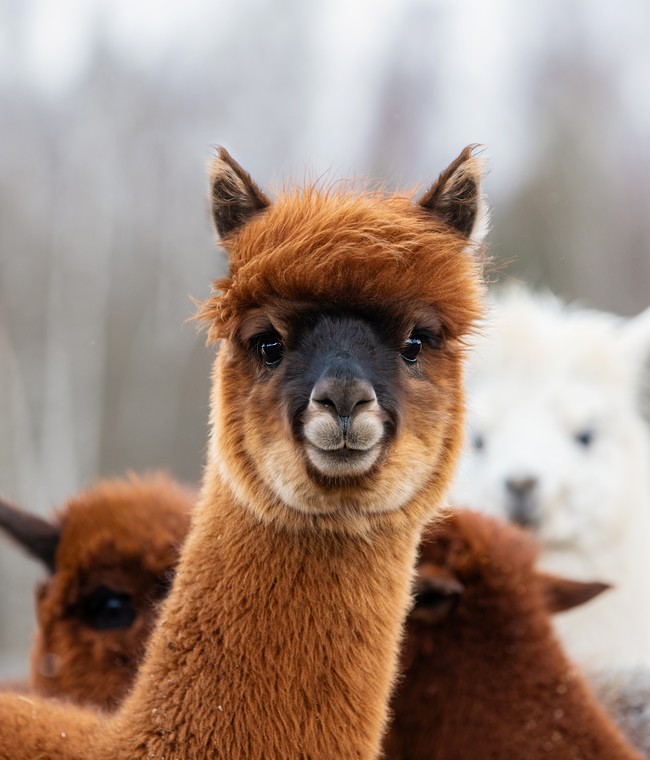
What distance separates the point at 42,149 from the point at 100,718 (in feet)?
60.0

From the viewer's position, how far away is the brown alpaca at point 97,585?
3910 mm

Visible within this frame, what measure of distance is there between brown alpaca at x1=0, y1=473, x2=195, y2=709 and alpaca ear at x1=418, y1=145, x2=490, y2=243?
1.59 metres

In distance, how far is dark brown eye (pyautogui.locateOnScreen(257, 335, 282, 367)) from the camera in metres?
2.94

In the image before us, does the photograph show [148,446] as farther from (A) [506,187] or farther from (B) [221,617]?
(B) [221,617]

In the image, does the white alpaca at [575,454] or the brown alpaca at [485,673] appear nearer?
the brown alpaca at [485,673]

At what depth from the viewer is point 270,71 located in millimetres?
24609

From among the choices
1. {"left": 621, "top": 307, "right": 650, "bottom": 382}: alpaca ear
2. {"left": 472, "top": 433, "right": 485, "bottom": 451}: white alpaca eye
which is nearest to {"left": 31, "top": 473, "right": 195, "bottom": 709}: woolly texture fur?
{"left": 472, "top": 433, "right": 485, "bottom": 451}: white alpaca eye

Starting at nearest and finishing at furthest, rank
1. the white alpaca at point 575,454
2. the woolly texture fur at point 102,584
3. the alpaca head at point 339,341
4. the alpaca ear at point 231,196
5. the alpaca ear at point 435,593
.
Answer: the alpaca head at point 339,341 → the alpaca ear at point 231,196 → the alpaca ear at point 435,593 → the woolly texture fur at point 102,584 → the white alpaca at point 575,454

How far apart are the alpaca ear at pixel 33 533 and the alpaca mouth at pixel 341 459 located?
5.91ft

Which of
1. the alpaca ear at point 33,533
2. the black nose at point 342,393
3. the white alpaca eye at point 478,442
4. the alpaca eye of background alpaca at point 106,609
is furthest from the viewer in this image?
the white alpaca eye at point 478,442

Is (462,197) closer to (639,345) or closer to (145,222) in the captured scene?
(639,345)

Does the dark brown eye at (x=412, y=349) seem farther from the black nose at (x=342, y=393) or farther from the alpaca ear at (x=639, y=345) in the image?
the alpaca ear at (x=639, y=345)

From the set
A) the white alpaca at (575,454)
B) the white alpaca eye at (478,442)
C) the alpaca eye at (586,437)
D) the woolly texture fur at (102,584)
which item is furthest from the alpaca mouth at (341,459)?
the alpaca eye at (586,437)

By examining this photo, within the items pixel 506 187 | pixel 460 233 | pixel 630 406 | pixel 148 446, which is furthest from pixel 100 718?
pixel 506 187
